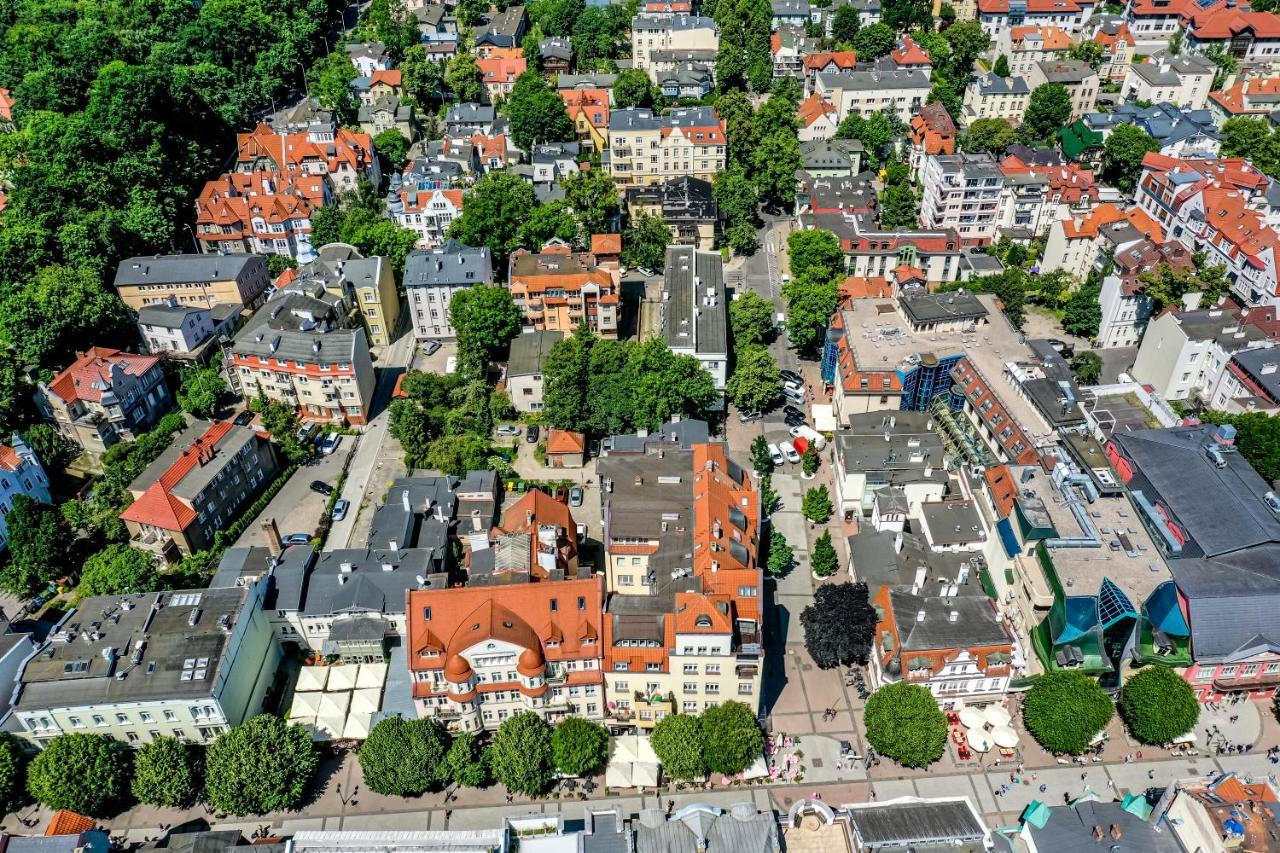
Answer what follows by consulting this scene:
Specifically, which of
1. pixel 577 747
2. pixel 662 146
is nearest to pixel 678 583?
pixel 577 747

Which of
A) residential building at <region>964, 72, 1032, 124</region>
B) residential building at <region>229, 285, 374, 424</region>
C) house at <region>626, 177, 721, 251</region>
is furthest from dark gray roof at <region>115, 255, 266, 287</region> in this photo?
residential building at <region>964, 72, 1032, 124</region>

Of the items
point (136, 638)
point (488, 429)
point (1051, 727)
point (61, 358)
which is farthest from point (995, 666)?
point (61, 358)

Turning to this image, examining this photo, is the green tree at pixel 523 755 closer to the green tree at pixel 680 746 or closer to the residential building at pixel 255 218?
the green tree at pixel 680 746

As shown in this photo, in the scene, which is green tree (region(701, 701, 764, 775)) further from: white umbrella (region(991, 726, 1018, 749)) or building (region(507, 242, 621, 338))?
building (region(507, 242, 621, 338))

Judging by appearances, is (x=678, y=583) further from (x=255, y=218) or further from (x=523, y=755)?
(x=255, y=218)

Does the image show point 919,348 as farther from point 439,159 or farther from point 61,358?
point 61,358

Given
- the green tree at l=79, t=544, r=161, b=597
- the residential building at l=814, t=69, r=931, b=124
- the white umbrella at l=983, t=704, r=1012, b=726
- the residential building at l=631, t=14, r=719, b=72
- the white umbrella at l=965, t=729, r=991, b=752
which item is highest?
the residential building at l=631, t=14, r=719, b=72

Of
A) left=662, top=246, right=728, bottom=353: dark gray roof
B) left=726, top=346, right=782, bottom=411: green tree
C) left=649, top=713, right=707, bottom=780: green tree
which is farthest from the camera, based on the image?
left=662, top=246, right=728, bottom=353: dark gray roof
